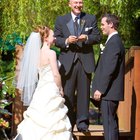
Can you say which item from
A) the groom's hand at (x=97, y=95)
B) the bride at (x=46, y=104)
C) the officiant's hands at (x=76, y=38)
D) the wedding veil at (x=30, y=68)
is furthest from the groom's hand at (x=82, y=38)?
the wedding veil at (x=30, y=68)

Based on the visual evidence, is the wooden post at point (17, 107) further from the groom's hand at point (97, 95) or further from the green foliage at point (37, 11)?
the groom's hand at point (97, 95)

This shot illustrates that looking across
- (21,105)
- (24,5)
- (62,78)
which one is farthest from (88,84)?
(24,5)

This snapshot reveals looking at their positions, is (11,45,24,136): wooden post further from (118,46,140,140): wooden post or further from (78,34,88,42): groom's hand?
(78,34,88,42): groom's hand

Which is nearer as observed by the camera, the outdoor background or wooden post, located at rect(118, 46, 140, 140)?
wooden post, located at rect(118, 46, 140, 140)

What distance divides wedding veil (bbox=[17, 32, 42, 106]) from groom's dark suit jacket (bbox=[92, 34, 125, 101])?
1.20 m

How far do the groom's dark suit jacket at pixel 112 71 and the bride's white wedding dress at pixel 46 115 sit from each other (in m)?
0.67

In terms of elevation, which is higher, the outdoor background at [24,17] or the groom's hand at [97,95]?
the outdoor background at [24,17]

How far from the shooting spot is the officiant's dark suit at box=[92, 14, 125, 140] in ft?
21.8

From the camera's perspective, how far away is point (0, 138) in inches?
331

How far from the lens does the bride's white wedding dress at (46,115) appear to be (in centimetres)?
715

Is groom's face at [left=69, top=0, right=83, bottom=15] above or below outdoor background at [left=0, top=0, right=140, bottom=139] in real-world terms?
above

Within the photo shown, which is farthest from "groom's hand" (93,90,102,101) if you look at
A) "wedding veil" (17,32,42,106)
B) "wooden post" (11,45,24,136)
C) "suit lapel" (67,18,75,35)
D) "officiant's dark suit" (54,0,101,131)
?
"wooden post" (11,45,24,136)

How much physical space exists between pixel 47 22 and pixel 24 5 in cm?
51

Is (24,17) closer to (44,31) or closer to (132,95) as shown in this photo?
(44,31)
